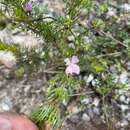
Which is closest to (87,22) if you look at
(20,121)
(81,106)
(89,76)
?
(89,76)

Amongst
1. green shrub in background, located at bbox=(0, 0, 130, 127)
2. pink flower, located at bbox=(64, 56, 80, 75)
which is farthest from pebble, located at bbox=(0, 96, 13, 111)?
pink flower, located at bbox=(64, 56, 80, 75)

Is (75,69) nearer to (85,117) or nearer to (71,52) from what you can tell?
(71,52)

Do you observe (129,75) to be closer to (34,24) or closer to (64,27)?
(64,27)

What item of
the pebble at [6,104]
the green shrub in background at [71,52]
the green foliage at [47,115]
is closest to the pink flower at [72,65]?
the green shrub in background at [71,52]

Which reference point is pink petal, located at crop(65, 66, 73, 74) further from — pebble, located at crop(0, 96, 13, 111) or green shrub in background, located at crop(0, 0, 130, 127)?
pebble, located at crop(0, 96, 13, 111)

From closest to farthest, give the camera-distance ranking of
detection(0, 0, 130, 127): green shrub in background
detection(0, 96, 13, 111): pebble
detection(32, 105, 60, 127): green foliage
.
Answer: detection(0, 0, 130, 127): green shrub in background
detection(32, 105, 60, 127): green foliage
detection(0, 96, 13, 111): pebble

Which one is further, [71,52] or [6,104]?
[6,104]

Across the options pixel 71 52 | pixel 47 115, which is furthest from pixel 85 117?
pixel 71 52

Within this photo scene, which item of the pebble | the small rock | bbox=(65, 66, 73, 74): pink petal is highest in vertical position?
bbox=(65, 66, 73, 74): pink petal
